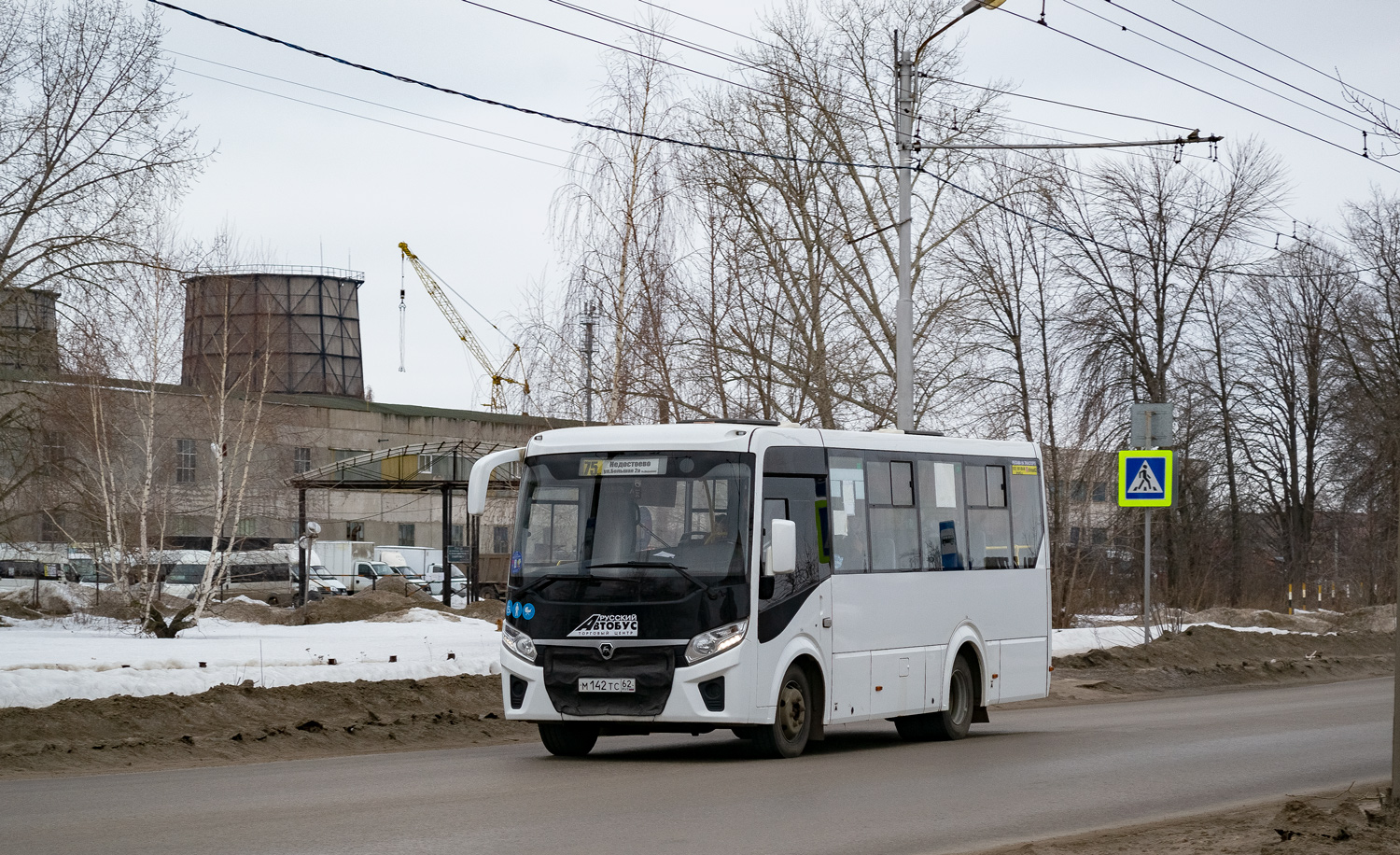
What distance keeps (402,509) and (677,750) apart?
70.0m

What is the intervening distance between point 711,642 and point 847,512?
2.41m

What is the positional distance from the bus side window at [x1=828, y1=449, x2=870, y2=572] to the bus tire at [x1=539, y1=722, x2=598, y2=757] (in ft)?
8.90

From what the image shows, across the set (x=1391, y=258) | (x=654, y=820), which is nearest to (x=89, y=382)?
(x=654, y=820)

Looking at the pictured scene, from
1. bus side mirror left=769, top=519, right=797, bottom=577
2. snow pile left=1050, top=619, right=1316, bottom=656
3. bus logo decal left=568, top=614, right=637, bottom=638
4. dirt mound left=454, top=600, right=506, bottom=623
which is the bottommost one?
snow pile left=1050, top=619, right=1316, bottom=656

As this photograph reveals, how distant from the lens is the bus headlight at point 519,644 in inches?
523

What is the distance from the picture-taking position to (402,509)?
271 feet

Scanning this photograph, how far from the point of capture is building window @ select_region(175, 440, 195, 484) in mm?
43741

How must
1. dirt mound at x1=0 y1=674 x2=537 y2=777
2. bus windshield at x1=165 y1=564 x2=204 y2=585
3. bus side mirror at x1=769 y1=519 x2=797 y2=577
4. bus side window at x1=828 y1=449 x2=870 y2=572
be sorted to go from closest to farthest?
1. bus side mirror at x1=769 y1=519 x2=797 y2=577
2. dirt mound at x1=0 y1=674 x2=537 y2=777
3. bus side window at x1=828 y1=449 x2=870 y2=572
4. bus windshield at x1=165 y1=564 x2=204 y2=585

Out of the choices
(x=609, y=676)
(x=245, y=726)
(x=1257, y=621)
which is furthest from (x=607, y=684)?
(x=1257, y=621)

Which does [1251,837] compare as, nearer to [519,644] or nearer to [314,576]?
[519,644]

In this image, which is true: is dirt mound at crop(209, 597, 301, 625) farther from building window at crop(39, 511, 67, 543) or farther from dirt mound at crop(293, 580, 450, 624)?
building window at crop(39, 511, 67, 543)

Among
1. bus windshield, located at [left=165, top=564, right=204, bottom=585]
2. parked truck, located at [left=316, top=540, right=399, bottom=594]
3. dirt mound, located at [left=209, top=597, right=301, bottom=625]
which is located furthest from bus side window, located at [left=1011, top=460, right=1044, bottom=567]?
parked truck, located at [left=316, top=540, right=399, bottom=594]

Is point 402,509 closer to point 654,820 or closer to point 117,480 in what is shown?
point 117,480

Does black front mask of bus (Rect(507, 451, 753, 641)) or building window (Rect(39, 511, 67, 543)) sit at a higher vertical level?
building window (Rect(39, 511, 67, 543))
